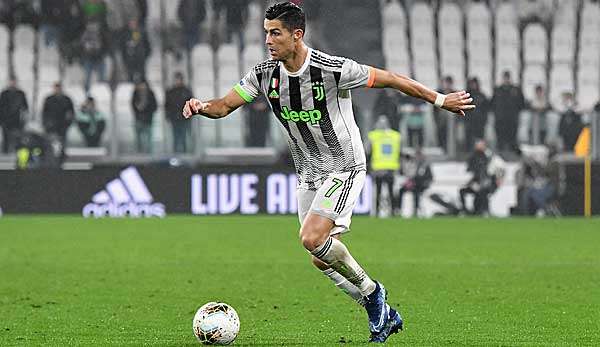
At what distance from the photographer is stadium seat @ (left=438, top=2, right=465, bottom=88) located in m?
26.8

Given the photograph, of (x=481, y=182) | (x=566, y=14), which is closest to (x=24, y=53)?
(x=481, y=182)

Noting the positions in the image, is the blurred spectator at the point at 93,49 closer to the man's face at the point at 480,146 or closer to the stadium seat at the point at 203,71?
the stadium seat at the point at 203,71

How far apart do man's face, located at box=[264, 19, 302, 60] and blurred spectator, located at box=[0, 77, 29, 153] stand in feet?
58.4

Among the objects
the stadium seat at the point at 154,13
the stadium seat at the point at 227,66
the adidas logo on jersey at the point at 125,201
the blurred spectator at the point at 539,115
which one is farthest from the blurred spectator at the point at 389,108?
the stadium seat at the point at 154,13

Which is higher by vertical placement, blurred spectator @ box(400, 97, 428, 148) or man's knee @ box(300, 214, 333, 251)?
blurred spectator @ box(400, 97, 428, 148)

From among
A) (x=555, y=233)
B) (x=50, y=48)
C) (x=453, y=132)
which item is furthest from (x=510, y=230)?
(x=50, y=48)

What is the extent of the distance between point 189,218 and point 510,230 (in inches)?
222

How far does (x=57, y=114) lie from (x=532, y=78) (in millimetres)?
9729

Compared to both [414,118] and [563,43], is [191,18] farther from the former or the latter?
[563,43]

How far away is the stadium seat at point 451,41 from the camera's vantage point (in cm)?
2683

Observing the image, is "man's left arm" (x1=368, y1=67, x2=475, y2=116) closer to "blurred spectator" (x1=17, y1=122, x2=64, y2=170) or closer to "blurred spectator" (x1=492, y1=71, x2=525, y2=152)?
"blurred spectator" (x1=17, y1=122, x2=64, y2=170)

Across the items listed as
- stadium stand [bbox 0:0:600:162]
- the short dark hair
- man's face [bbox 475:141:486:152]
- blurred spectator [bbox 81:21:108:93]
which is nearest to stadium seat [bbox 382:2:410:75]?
stadium stand [bbox 0:0:600:162]

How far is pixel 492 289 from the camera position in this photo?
35.0ft

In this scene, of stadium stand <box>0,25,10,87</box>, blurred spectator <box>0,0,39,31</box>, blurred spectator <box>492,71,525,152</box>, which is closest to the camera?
blurred spectator <box>492,71,525,152</box>
